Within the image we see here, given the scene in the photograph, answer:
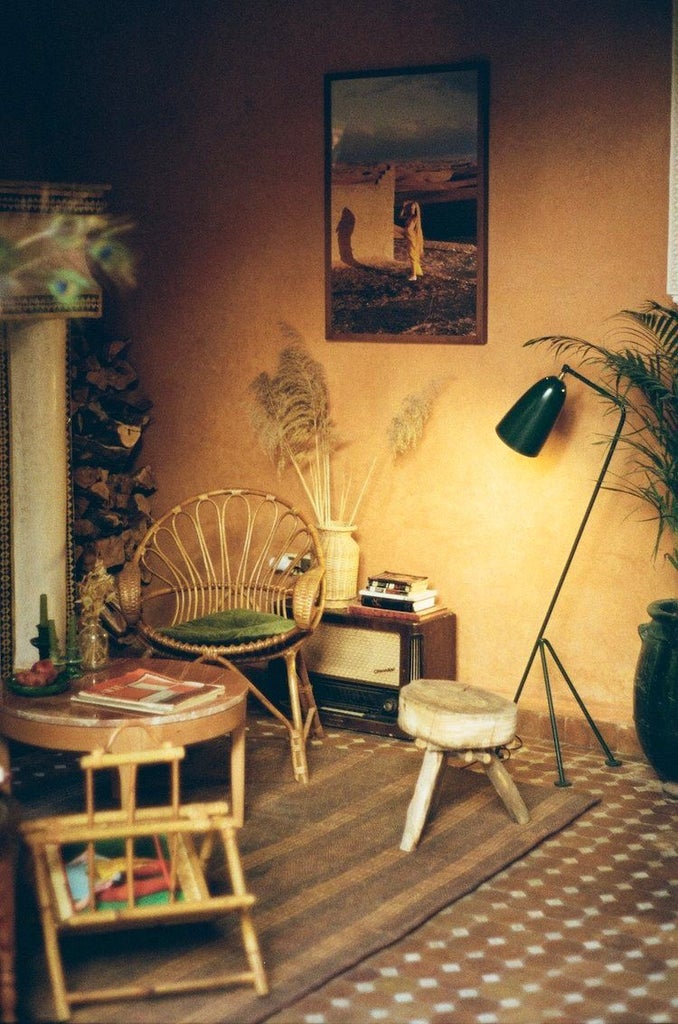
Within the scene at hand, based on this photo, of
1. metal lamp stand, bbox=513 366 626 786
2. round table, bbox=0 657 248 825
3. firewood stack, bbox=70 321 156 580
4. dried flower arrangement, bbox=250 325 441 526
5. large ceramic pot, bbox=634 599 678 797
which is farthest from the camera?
firewood stack, bbox=70 321 156 580

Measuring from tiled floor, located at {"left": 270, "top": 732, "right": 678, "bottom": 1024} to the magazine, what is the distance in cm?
102

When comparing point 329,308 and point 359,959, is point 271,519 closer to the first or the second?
point 329,308

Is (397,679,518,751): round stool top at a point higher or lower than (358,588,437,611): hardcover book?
lower

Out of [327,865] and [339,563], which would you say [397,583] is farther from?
[327,865]

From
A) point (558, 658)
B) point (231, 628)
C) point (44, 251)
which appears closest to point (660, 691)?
point (558, 658)

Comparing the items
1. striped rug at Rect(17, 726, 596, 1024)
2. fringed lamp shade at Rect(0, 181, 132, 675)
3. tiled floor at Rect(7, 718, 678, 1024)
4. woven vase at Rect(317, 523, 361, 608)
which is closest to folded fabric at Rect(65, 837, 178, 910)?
striped rug at Rect(17, 726, 596, 1024)

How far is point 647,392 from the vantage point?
4695 mm

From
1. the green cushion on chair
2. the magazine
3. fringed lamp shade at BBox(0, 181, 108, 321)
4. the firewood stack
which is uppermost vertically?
fringed lamp shade at BBox(0, 181, 108, 321)

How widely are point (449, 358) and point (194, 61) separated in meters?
1.91

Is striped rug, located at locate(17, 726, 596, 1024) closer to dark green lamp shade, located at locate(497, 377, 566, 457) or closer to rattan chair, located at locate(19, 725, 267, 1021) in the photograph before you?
rattan chair, located at locate(19, 725, 267, 1021)

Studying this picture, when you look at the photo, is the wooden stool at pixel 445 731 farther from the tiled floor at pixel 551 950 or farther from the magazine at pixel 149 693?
the magazine at pixel 149 693

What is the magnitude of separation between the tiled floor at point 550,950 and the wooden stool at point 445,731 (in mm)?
349

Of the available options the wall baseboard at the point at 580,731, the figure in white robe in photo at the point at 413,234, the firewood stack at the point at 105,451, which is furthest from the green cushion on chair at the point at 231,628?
the figure in white robe in photo at the point at 413,234

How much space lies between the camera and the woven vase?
18.1 ft
